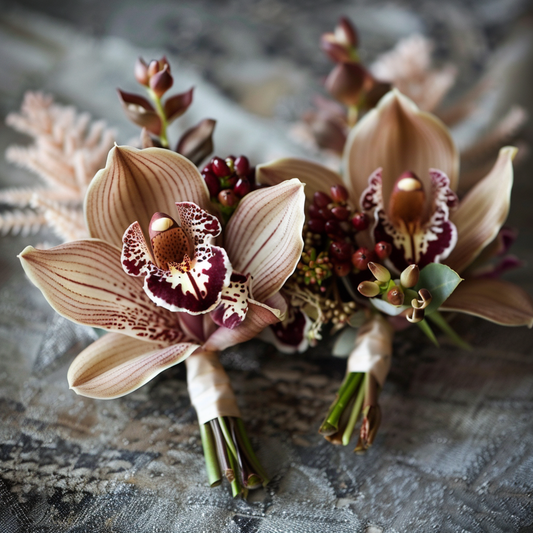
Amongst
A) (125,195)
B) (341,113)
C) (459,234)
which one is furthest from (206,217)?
(341,113)

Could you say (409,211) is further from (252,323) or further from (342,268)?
(252,323)

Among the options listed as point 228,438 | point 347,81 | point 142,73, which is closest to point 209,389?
point 228,438

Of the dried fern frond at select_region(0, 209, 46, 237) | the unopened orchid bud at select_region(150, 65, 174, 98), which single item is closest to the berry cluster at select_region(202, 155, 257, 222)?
the unopened orchid bud at select_region(150, 65, 174, 98)

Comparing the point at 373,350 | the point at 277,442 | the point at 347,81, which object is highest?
the point at 347,81

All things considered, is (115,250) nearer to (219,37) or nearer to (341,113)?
(341,113)

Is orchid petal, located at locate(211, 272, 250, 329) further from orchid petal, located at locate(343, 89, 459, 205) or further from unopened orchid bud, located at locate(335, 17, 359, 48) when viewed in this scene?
unopened orchid bud, located at locate(335, 17, 359, 48)

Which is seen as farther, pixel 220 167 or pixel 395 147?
pixel 395 147

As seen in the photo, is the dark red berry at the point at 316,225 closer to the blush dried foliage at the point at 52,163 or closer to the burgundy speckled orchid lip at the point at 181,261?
the burgundy speckled orchid lip at the point at 181,261
